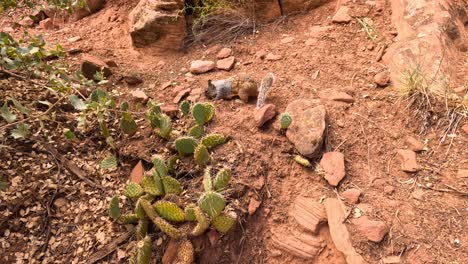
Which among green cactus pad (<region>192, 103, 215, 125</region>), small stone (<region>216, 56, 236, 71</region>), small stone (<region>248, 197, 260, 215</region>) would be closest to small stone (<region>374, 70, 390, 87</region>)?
small stone (<region>216, 56, 236, 71</region>)

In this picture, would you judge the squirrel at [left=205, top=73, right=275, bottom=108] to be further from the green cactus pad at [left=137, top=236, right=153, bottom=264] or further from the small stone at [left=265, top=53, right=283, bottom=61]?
the green cactus pad at [left=137, top=236, right=153, bottom=264]

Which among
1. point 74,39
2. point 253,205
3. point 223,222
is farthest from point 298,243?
point 74,39

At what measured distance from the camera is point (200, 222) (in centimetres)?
197

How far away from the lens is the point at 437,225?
208 cm

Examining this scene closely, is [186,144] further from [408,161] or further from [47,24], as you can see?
[47,24]

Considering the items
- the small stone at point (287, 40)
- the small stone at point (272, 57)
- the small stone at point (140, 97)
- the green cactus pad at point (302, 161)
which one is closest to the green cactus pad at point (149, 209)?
the green cactus pad at point (302, 161)

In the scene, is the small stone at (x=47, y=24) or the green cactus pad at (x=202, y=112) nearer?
the green cactus pad at (x=202, y=112)

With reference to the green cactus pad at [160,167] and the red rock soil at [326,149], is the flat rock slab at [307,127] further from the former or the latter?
the green cactus pad at [160,167]

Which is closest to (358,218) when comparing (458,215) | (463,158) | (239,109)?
(458,215)

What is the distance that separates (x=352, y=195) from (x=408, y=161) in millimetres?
415

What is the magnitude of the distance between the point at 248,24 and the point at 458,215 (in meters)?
2.07

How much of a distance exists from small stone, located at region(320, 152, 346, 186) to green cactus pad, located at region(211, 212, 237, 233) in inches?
23.6

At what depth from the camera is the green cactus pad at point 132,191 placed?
2.21 meters

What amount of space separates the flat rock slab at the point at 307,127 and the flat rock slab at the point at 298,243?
456 millimetres
